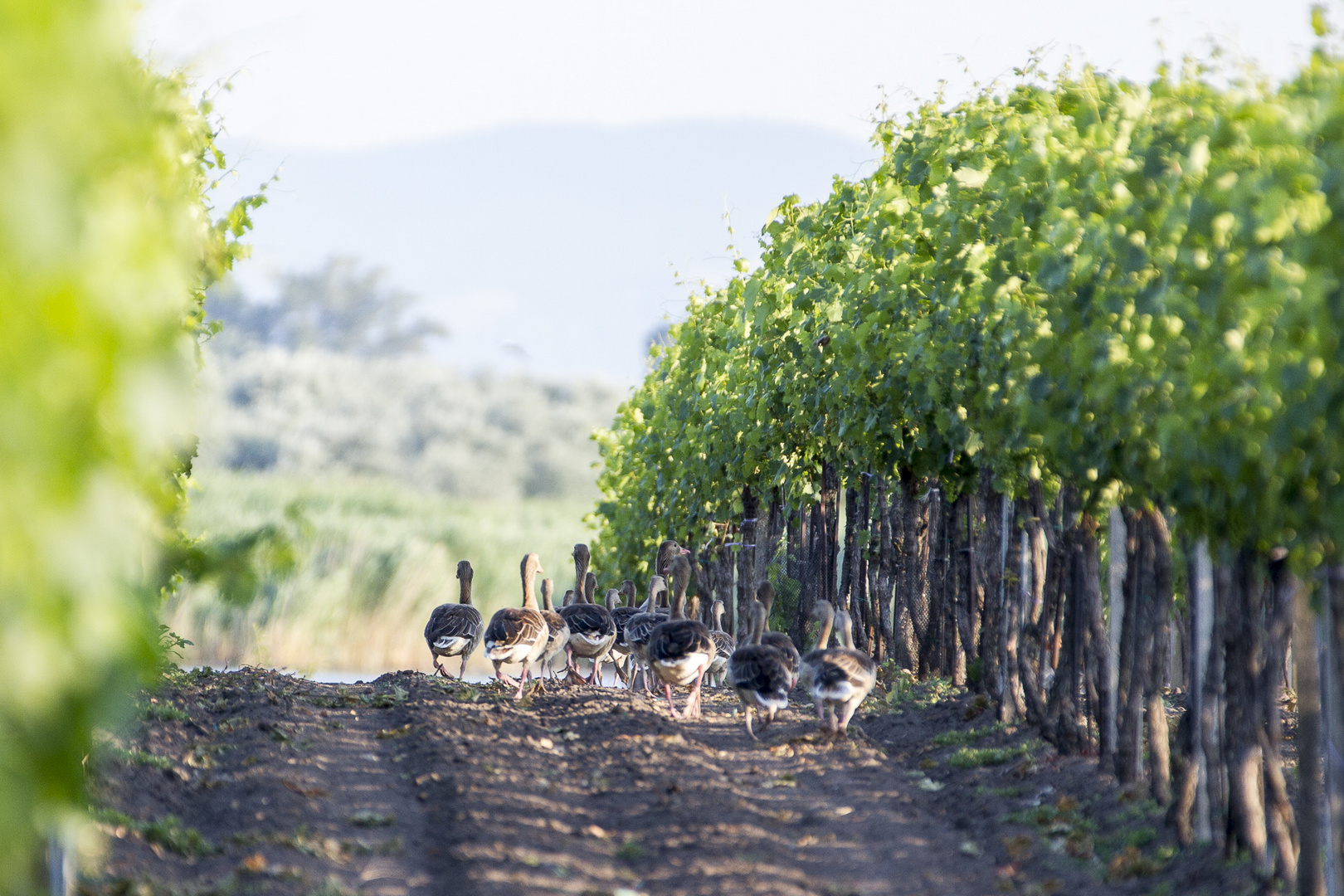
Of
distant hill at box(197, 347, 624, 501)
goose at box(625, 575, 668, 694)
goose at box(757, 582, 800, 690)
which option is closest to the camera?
goose at box(757, 582, 800, 690)

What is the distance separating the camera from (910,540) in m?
13.5

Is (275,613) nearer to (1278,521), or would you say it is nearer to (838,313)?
(838,313)

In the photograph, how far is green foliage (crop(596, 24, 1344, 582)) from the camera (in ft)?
17.5

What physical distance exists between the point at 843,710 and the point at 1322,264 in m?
6.48

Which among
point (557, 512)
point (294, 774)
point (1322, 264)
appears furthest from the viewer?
point (557, 512)

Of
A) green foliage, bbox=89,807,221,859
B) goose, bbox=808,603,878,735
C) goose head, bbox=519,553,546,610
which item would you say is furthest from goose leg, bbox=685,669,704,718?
green foliage, bbox=89,807,221,859

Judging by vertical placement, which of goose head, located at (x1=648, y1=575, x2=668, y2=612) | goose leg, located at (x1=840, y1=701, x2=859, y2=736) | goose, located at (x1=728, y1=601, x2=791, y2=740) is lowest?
goose leg, located at (x1=840, y1=701, x2=859, y2=736)

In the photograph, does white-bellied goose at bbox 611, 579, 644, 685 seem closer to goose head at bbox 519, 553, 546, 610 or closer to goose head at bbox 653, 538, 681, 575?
goose head at bbox 653, 538, 681, 575

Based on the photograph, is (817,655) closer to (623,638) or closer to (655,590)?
(623,638)

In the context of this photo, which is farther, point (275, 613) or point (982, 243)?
point (275, 613)

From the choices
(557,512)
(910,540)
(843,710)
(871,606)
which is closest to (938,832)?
(843,710)

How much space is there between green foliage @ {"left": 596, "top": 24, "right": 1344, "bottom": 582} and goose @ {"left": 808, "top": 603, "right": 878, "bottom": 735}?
6.30 ft

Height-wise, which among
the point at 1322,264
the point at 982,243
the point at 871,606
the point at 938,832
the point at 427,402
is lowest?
the point at 938,832

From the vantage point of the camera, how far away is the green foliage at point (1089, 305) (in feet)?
17.5
